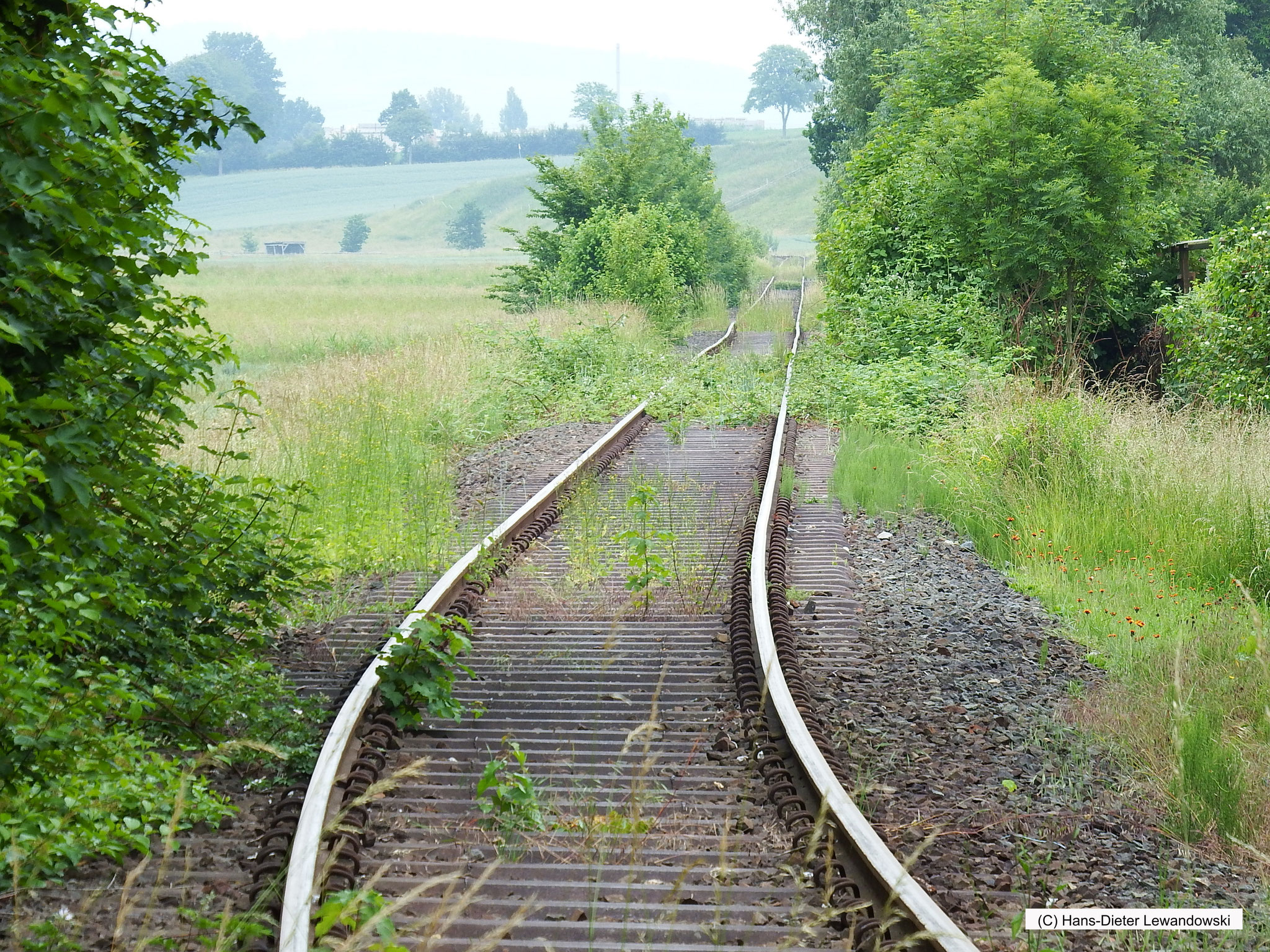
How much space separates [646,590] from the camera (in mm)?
7031

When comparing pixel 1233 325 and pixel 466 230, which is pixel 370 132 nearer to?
pixel 466 230

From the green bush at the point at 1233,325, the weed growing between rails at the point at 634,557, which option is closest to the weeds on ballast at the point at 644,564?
the weed growing between rails at the point at 634,557

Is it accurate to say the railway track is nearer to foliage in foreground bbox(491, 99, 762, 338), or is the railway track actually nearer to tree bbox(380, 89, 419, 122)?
foliage in foreground bbox(491, 99, 762, 338)

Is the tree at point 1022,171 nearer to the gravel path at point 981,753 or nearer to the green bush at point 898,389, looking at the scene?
the green bush at point 898,389

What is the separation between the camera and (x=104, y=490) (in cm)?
518

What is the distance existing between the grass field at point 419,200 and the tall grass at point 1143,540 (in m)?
92.4

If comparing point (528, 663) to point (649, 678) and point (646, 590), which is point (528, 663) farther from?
point (646, 590)

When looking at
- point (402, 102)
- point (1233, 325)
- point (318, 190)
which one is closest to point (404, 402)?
point (1233, 325)

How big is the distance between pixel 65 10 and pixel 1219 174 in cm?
3061

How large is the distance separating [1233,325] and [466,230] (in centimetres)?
11271

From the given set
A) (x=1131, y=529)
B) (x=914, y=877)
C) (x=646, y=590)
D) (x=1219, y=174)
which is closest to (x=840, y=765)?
(x=914, y=877)

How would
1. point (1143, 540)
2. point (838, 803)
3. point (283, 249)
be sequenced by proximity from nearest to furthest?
1. point (838, 803)
2. point (1143, 540)
3. point (283, 249)

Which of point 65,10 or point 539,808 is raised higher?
point 65,10

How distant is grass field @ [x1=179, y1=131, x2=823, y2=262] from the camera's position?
121688 millimetres
